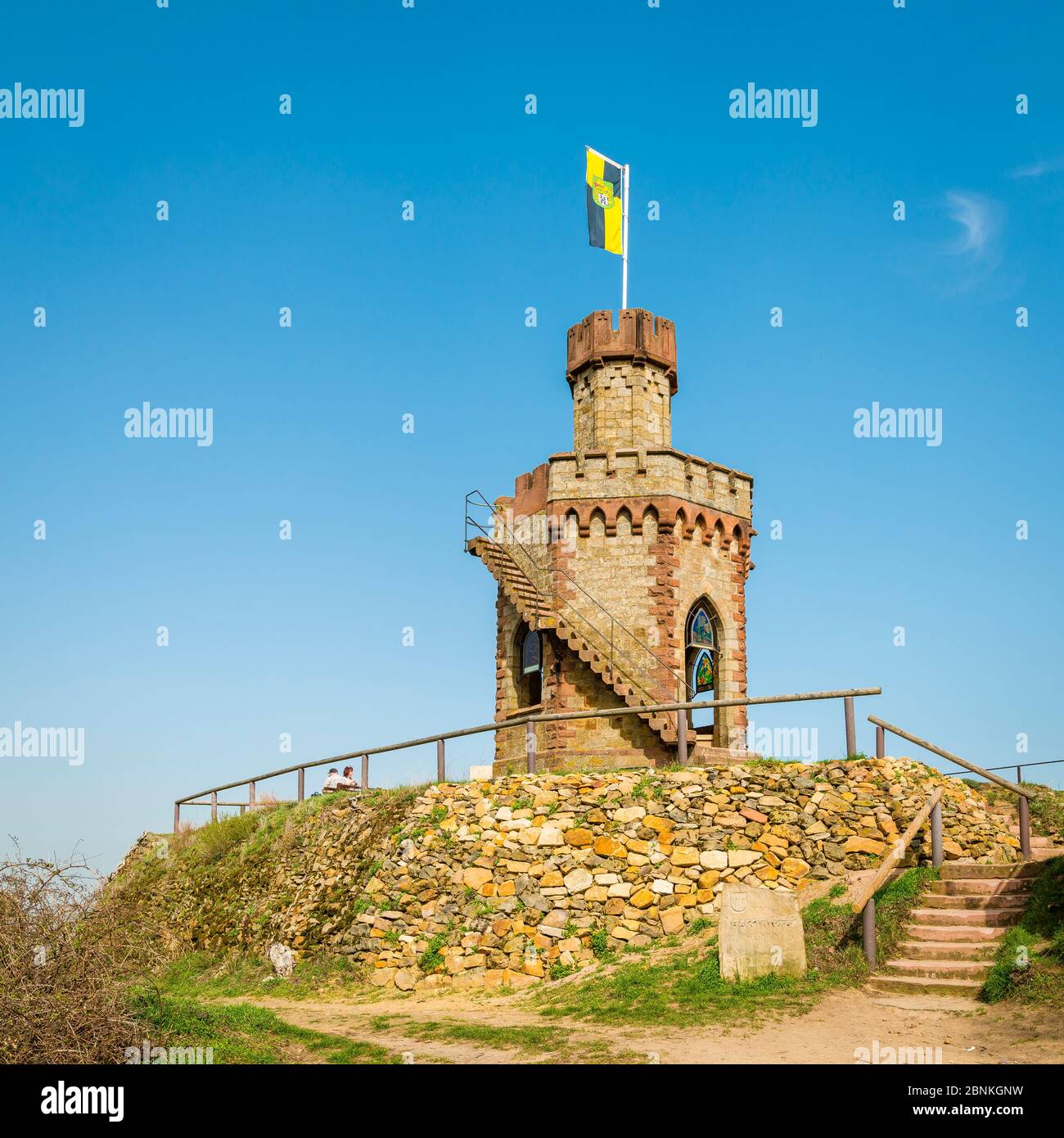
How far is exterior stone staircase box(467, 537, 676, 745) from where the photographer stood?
2450 centimetres

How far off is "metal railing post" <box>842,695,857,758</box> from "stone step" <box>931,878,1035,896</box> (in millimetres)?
3130

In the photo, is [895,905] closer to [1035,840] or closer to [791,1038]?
[791,1038]

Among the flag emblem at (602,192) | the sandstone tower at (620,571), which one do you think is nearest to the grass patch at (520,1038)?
the sandstone tower at (620,571)

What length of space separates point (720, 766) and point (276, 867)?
9840 millimetres

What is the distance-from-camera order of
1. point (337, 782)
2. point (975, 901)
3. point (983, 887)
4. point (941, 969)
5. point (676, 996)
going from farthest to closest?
point (337, 782) → point (983, 887) → point (975, 901) → point (676, 996) → point (941, 969)

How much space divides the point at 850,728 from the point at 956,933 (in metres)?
4.52

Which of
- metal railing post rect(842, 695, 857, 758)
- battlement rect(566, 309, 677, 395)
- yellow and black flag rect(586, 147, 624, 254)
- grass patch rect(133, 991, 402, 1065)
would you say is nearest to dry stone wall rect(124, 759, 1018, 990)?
metal railing post rect(842, 695, 857, 758)

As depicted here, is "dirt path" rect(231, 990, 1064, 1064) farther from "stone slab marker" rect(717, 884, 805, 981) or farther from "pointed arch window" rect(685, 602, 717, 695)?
"pointed arch window" rect(685, 602, 717, 695)

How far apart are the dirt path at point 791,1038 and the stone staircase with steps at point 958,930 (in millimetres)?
617

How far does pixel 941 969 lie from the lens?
13.0 m

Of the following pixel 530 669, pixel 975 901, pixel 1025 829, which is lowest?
pixel 975 901

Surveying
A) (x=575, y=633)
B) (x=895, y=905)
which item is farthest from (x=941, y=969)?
(x=575, y=633)
